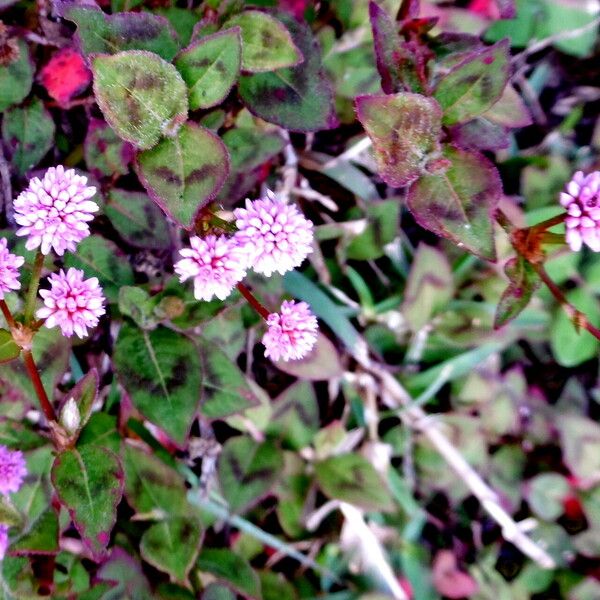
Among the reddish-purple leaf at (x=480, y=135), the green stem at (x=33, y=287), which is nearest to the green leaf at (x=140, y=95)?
the green stem at (x=33, y=287)

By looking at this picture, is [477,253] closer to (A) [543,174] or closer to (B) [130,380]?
(B) [130,380]

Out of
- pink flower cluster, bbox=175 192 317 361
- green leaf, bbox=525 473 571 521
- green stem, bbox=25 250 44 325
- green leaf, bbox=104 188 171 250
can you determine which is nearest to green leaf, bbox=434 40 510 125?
pink flower cluster, bbox=175 192 317 361

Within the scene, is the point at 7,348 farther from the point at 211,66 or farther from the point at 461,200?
the point at 461,200

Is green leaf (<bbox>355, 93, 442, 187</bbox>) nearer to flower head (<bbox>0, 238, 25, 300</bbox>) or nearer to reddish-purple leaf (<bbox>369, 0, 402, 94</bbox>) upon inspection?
reddish-purple leaf (<bbox>369, 0, 402, 94</bbox>)

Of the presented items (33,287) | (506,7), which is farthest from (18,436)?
(506,7)

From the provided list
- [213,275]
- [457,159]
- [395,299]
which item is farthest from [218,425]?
[457,159]

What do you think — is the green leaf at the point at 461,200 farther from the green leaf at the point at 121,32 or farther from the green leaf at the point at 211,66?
the green leaf at the point at 121,32
